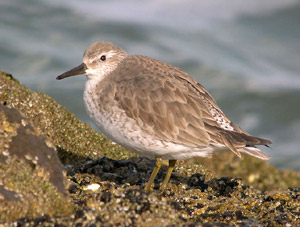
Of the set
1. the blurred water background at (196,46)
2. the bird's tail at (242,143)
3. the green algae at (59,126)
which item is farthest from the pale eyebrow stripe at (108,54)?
the blurred water background at (196,46)

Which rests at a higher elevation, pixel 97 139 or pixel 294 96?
pixel 294 96

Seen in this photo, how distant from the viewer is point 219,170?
11.3 meters

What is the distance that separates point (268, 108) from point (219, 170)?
8.79 metres

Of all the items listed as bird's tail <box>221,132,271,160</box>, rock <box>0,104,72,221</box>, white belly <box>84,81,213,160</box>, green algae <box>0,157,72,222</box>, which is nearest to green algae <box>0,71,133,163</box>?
white belly <box>84,81,213,160</box>

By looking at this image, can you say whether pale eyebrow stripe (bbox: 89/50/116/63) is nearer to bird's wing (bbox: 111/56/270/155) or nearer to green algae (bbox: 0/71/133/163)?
bird's wing (bbox: 111/56/270/155)

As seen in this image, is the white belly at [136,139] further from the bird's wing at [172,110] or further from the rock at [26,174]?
the rock at [26,174]

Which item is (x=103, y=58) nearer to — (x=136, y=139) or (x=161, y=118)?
(x=161, y=118)

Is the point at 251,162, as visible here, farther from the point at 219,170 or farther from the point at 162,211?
the point at 162,211

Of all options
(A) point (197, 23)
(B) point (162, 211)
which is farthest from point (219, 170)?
(A) point (197, 23)

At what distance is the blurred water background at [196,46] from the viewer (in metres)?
19.1

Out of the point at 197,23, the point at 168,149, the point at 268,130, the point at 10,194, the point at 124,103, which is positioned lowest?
the point at 10,194

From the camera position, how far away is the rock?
16.7 ft

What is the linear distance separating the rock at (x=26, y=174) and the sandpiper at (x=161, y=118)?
1.74 metres

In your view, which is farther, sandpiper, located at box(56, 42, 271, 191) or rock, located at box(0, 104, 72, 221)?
sandpiper, located at box(56, 42, 271, 191)
